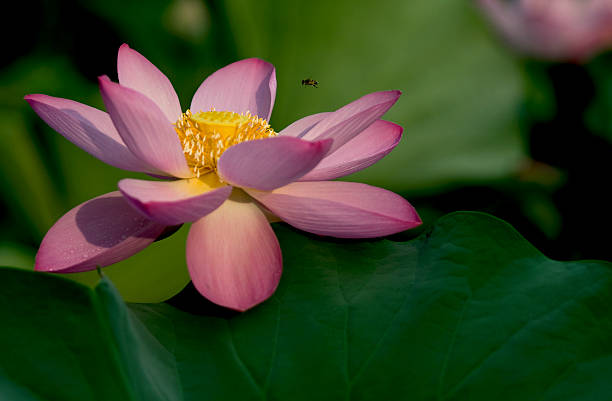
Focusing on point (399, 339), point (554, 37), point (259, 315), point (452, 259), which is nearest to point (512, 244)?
point (452, 259)

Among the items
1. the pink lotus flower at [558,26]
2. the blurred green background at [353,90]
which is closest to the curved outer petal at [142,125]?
the blurred green background at [353,90]

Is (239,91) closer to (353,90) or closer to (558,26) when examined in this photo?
(353,90)

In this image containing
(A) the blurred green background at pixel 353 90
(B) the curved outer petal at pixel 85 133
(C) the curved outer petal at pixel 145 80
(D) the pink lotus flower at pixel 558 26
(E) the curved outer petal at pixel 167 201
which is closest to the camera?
(E) the curved outer petal at pixel 167 201

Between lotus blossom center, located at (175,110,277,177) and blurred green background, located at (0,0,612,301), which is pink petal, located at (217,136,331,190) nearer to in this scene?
lotus blossom center, located at (175,110,277,177)

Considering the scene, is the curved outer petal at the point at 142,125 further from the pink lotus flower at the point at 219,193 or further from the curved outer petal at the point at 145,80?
the curved outer petal at the point at 145,80

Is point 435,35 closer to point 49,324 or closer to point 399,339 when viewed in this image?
point 399,339

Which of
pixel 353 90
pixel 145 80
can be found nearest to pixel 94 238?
pixel 145 80
